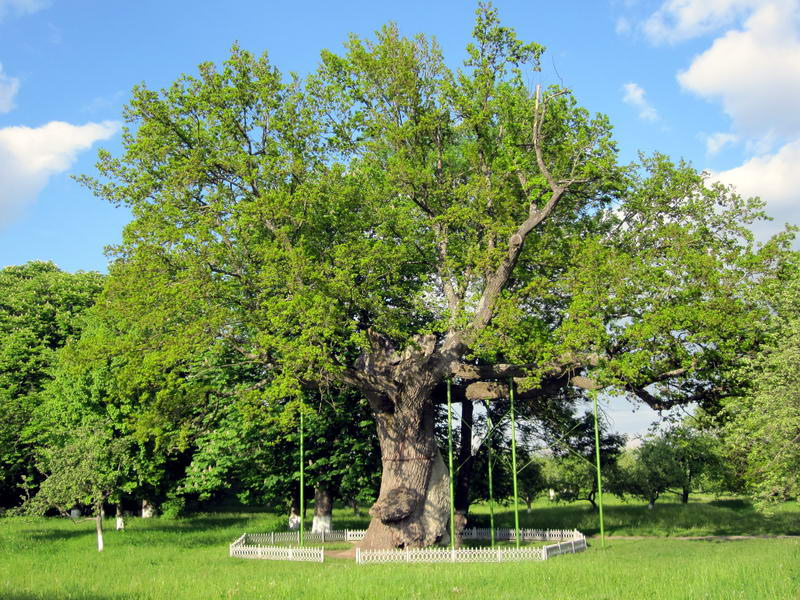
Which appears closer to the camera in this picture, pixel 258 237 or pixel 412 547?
pixel 412 547

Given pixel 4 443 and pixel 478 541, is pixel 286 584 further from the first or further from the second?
pixel 4 443

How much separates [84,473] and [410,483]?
13.2 m

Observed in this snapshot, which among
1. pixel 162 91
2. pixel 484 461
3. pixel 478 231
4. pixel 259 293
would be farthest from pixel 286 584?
pixel 484 461

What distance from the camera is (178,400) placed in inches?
1083

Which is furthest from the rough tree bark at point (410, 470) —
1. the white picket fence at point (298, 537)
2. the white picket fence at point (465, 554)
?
the white picket fence at point (465, 554)

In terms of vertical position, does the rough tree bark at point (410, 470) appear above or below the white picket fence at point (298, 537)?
above

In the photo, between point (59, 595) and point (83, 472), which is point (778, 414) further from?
point (83, 472)

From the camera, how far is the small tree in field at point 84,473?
92.3 ft

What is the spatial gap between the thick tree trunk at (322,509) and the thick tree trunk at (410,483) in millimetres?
8404

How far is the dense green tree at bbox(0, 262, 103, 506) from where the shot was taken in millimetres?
39469

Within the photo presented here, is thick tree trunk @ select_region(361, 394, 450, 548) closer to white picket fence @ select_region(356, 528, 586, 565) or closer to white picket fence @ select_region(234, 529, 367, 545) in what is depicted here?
white picket fence @ select_region(234, 529, 367, 545)

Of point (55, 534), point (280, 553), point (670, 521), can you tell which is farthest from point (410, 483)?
point (670, 521)

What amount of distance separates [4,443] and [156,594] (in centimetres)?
2500

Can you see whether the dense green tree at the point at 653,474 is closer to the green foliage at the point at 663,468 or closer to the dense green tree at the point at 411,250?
the green foliage at the point at 663,468
